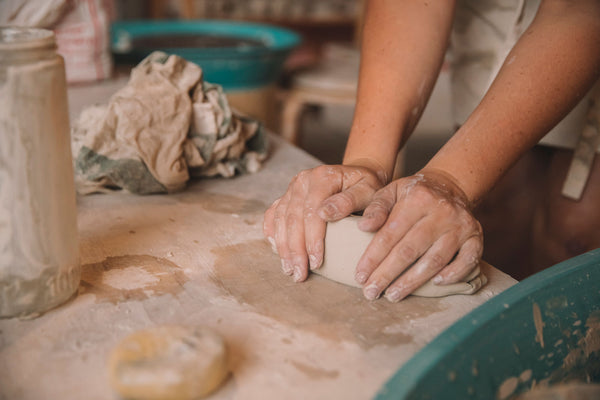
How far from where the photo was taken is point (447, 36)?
1.04m

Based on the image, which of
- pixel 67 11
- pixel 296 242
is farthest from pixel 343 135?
pixel 296 242

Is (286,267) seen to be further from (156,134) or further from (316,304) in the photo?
(156,134)

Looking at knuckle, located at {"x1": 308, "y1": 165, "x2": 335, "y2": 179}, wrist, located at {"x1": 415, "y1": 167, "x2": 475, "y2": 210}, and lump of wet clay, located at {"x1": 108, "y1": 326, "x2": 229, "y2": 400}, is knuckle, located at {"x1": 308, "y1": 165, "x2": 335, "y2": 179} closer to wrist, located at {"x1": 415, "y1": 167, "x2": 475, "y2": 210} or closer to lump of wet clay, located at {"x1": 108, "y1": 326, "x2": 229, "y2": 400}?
wrist, located at {"x1": 415, "y1": 167, "x2": 475, "y2": 210}

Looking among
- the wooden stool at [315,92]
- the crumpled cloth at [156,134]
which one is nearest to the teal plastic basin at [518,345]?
the crumpled cloth at [156,134]

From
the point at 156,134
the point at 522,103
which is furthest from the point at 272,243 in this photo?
the point at 522,103

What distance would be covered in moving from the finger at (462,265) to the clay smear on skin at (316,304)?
0.04 m

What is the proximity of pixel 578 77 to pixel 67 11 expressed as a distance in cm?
137

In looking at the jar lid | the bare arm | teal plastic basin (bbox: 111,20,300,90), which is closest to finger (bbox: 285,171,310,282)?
the bare arm

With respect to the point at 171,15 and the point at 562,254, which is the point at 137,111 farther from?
the point at 171,15

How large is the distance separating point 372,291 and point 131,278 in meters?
0.33

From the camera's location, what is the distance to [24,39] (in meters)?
0.56

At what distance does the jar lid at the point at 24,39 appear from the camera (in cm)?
54

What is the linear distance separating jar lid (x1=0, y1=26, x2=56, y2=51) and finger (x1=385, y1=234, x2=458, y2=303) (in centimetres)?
50

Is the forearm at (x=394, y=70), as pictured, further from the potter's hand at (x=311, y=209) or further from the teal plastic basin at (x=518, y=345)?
the teal plastic basin at (x=518, y=345)
